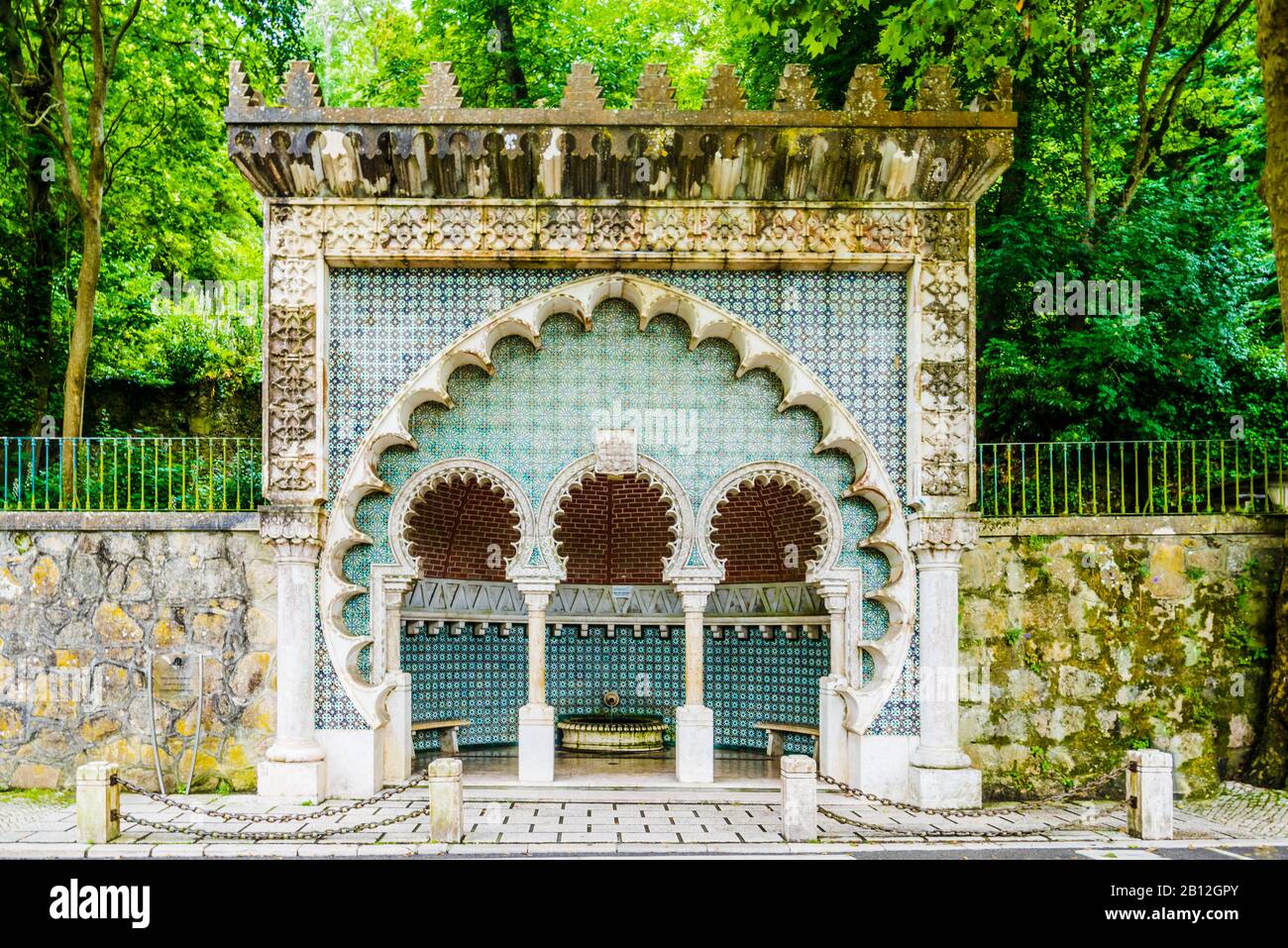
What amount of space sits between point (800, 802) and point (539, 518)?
3.73 metres

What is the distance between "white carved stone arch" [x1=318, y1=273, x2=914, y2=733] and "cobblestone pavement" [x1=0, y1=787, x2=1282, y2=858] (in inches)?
48.0

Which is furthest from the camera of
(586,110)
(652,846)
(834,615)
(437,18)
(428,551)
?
(437,18)

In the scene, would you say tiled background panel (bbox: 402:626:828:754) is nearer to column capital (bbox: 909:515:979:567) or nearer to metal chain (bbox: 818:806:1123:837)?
column capital (bbox: 909:515:979:567)

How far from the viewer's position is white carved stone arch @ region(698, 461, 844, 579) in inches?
385

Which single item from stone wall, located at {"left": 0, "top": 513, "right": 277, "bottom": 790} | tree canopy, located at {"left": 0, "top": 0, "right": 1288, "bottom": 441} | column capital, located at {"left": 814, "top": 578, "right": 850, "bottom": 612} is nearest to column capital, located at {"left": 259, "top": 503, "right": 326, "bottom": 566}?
stone wall, located at {"left": 0, "top": 513, "right": 277, "bottom": 790}

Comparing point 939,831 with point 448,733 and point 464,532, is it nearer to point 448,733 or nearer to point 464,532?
point 448,733

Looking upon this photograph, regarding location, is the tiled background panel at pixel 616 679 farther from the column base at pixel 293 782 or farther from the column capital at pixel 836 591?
the column base at pixel 293 782

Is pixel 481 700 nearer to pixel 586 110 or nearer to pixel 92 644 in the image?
pixel 92 644

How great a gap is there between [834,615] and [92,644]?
731 centimetres

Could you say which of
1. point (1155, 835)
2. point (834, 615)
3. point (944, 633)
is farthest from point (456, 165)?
point (1155, 835)

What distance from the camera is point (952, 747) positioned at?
9227 millimetres

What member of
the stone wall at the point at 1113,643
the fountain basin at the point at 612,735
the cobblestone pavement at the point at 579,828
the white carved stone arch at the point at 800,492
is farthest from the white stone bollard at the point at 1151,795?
the fountain basin at the point at 612,735

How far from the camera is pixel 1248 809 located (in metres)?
8.88

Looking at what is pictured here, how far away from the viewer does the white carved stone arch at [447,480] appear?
31.8ft
